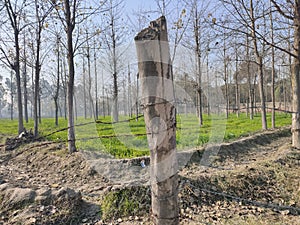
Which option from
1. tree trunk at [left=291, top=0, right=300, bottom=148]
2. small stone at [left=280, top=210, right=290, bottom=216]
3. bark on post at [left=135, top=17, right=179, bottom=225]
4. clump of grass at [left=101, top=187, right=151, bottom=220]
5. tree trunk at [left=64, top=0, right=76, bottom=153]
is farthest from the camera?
tree trunk at [left=64, top=0, right=76, bottom=153]

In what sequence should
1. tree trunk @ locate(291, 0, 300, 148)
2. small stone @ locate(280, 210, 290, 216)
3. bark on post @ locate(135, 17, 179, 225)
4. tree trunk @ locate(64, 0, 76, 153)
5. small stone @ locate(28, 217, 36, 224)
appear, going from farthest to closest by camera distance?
tree trunk @ locate(64, 0, 76, 153) → tree trunk @ locate(291, 0, 300, 148) → small stone @ locate(280, 210, 290, 216) → small stone @ locate(28, 217, 36, 224) → bark on post @ locate(135, 17, 179, 225)

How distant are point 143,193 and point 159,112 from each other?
7.56 ft

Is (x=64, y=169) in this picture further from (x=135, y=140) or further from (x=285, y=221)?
(x=285, y=221)

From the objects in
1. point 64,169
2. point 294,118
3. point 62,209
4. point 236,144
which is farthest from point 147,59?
point 236,144

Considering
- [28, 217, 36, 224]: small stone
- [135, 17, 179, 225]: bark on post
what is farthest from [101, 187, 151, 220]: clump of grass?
[135, 17, 179, 225]: bark on post

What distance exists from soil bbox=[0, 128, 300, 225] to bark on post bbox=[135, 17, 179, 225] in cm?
137

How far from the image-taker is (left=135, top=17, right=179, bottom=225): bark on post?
4.78 feet

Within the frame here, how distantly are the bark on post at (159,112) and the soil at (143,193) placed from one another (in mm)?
1374

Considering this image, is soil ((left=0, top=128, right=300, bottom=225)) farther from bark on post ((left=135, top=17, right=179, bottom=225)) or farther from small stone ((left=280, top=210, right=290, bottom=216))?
bark on post ((left=135, top=17, right=179, bottom=225))

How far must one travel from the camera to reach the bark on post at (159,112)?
146cm

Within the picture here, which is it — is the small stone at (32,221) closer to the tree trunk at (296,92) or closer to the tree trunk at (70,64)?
the tree trunk at (70,64)

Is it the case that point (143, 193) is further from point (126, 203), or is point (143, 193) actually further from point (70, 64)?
point (70, 64)

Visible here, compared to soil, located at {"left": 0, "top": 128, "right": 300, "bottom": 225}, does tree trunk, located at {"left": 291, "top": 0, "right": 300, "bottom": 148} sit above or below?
above

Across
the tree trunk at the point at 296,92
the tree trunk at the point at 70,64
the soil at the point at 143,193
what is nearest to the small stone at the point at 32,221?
the soil at the point at 143,193
